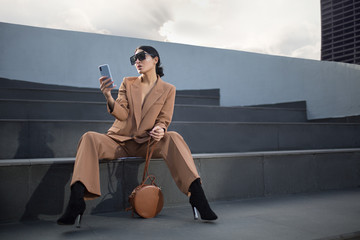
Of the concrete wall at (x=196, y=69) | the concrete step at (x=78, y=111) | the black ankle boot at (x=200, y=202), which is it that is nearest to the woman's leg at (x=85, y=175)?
the black ankle boot at (x=200, y=202)

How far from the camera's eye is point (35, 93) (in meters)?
4.69

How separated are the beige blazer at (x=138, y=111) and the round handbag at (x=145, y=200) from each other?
402 millimetres

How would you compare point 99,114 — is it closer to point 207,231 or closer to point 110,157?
point 110,157

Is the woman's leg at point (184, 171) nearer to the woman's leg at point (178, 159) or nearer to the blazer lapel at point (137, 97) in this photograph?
the woman's leg at point (178, 159)

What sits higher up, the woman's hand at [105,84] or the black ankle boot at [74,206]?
the woman's hand at [105,84]

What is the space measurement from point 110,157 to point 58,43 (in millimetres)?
3822

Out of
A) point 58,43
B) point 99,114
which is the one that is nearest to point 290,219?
point 99,114

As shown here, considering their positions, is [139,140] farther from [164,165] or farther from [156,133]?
[164,165]

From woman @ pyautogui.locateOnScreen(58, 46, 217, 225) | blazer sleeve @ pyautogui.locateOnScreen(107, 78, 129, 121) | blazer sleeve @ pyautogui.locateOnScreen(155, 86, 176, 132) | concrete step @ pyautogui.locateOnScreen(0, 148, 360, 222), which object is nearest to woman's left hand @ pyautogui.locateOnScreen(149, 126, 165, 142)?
woman @ pyautogui.locateOnScreen(58, 46, 217, 225)

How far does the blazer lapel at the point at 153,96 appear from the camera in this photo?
8.88 ft

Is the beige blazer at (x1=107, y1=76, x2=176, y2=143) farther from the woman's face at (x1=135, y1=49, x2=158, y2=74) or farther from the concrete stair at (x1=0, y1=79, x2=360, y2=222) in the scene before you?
the concrete stair at (x1=0, y1=79, x2=360, y2=222)

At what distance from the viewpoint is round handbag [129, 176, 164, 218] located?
2.41m

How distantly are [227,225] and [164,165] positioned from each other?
0.92 metres

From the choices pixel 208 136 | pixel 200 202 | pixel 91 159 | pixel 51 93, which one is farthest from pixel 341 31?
pixel 91 159
